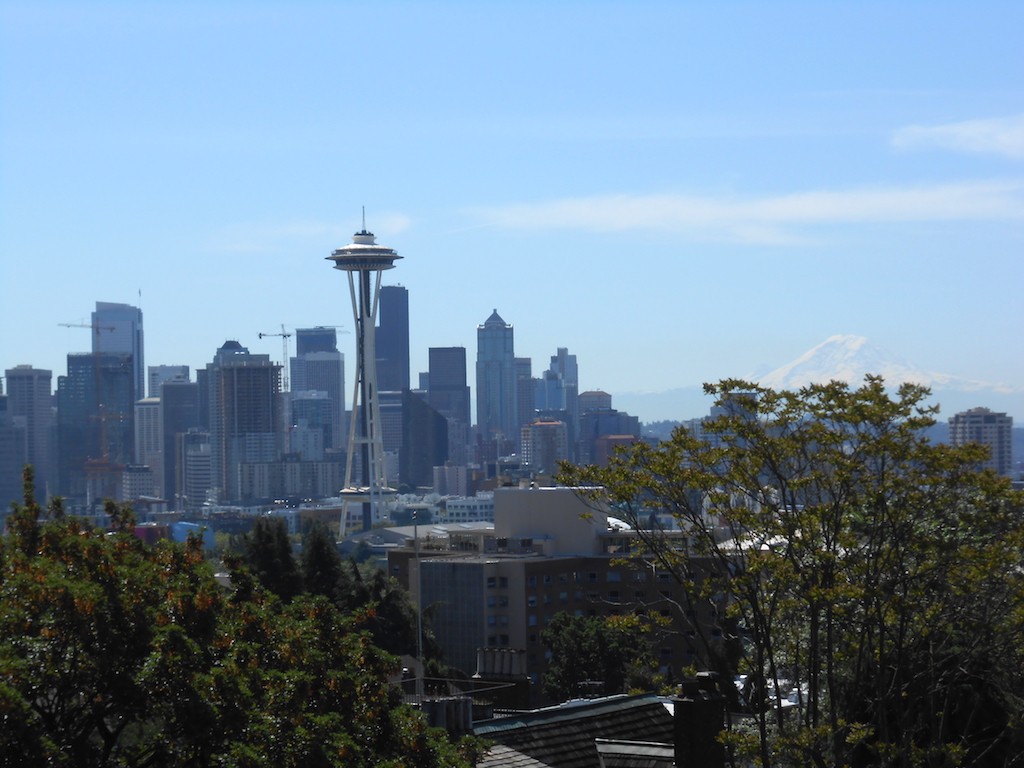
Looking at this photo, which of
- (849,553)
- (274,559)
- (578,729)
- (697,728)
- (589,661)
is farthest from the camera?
(589,661)

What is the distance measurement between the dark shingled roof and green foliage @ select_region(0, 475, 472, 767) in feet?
16.2

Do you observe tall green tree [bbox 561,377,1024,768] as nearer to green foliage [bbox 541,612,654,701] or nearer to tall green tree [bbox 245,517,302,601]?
tall green tree [bbox 245,517,302,601]

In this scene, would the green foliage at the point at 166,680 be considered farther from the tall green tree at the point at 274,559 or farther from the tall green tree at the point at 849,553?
the tall green tree at the point at 274,559

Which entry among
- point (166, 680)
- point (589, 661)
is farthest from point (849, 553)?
point (589, 661)

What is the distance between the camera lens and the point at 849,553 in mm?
19656

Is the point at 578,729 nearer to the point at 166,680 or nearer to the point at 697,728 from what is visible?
the point at 697,728

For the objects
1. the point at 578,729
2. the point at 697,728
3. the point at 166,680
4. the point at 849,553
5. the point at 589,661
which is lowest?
the point at 589,661

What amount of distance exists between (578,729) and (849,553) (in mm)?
4615

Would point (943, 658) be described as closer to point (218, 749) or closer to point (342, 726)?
point (342, 726)

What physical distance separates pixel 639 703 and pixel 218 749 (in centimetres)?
1117

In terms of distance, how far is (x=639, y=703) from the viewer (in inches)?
935

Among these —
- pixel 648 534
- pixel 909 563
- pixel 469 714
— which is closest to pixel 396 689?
pixel 469 714

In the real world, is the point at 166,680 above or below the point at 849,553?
below

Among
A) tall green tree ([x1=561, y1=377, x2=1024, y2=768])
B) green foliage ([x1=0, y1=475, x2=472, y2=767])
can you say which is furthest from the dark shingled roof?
green foliage ([x1=0, y1=475, x2=472, y2=767])
